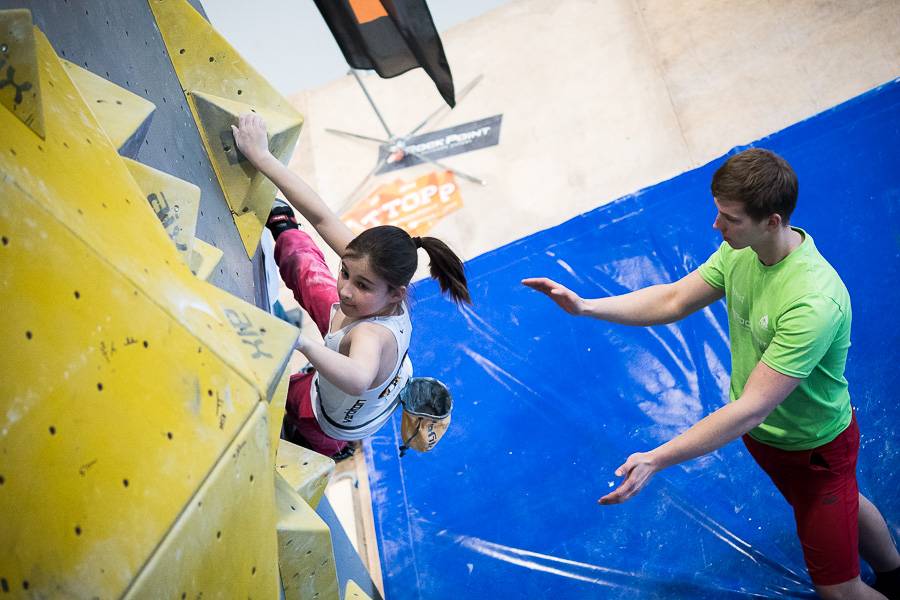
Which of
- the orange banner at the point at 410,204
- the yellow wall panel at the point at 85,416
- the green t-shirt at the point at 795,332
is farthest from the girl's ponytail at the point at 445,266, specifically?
the orange banner at the point at 410,204

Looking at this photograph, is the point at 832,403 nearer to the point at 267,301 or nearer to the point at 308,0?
the point at 267,301

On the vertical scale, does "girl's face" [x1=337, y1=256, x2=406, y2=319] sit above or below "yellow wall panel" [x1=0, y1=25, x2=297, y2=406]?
below

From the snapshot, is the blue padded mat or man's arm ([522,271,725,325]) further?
the blue padded mat

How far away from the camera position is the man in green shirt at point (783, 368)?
6.07ft

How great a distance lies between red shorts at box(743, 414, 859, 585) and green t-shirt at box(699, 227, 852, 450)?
42 mm

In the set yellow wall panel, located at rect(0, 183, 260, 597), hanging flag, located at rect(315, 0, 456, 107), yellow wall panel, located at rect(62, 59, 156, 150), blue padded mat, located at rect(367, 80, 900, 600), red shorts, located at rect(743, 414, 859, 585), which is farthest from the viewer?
hanging flag, located at rect(315, 0, 456, 107)

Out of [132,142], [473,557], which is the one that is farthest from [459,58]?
[132,142]

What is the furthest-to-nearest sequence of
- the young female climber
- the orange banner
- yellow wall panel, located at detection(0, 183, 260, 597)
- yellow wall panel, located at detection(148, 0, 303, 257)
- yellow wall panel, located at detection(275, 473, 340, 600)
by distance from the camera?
the orange banner < yellow wall panel, located at detection(148, 0, 303, 257) < the young female climber < yellow wall panel, located at detection(275, 473, 340, 600) < yellow wall panel, located at detection(0, 183, 260, 597)

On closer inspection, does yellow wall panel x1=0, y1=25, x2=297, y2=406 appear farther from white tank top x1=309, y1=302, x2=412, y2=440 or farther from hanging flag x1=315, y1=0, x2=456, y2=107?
hanging flag x1=315, y1=0, x2=456, y2=107

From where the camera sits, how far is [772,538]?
2.53m

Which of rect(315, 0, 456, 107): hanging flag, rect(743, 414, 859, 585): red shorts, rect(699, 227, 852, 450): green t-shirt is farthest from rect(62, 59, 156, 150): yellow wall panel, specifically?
rect(315, 0, 456, 107): hanging flag

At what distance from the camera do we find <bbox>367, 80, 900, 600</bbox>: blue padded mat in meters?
2.56

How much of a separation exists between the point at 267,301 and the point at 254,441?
1480 mm

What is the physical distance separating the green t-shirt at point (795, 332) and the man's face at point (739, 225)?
11 centimetres
